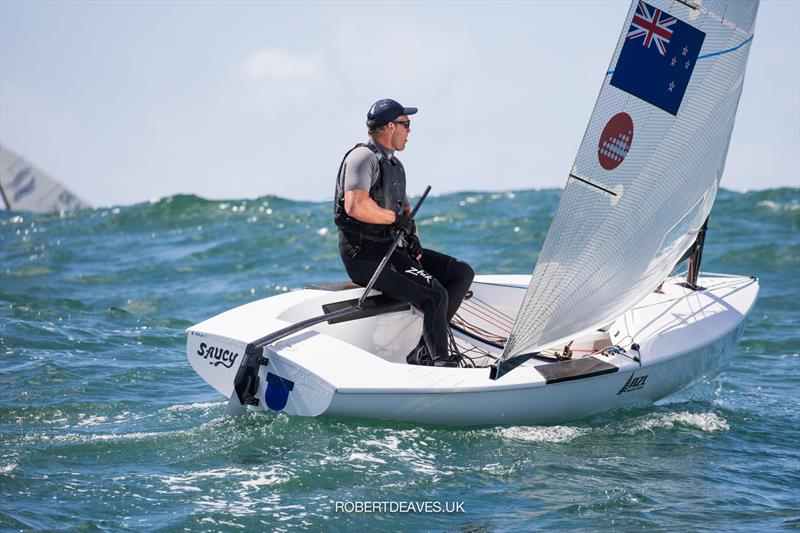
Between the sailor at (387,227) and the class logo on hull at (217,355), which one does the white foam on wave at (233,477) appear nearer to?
the class logo on hull at (217,355)

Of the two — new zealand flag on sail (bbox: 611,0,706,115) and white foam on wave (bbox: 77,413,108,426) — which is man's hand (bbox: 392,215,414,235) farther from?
white foam on wave (bbox: 77,413,108,426)

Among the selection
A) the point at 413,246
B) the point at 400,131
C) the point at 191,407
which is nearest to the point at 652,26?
the point at 400,131

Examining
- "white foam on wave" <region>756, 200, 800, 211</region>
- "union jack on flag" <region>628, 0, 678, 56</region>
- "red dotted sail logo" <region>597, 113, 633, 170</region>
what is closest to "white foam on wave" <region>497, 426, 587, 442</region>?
"red dotted sail logo" <region>597, 113, 633, 170</region>

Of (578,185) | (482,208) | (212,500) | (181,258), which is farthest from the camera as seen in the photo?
(482,208)

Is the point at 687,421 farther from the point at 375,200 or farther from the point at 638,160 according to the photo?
the point at 375,200

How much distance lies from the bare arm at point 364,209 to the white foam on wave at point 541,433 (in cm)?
113

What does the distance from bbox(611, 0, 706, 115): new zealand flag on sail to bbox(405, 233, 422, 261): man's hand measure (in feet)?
4.50

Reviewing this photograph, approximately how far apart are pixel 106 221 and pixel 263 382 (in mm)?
10694

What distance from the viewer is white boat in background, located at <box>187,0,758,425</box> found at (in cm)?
422

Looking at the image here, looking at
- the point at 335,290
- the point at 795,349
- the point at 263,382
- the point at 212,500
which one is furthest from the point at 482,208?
the point at 212,500

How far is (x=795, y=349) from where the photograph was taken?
730 centimetres

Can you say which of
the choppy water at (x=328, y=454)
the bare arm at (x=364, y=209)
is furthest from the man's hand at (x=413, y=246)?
the choppy water at (x=328, y=454)

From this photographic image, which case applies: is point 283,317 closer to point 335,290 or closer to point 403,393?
point 335,290

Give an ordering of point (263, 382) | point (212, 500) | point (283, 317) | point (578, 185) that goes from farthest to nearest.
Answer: point (283, 317) → point (263, 382) → point (578, 185) → point (212, 500)
